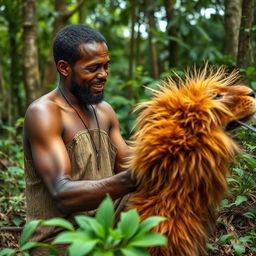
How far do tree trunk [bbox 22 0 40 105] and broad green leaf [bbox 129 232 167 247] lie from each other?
14.8 feet

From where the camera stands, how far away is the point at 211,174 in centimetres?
208

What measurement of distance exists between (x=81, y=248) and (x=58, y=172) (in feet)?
2.49

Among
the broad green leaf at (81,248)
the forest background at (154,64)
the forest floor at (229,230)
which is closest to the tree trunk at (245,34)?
the forest background at (154,64)

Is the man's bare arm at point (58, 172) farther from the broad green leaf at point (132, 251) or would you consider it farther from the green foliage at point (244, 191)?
the green foliage at point (244, 191)

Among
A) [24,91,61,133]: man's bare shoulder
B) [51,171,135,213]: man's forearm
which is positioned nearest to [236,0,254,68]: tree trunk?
[24,91,61,133]: man's bare shoulder

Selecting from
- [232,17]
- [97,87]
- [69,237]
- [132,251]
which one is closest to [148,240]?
[132,251]

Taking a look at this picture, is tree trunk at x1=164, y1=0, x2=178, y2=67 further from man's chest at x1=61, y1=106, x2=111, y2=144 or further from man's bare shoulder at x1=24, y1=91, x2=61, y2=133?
man's bare shoulder at x1=24, y1=91, x2=61, y2=133

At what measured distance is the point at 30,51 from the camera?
6.07 meters

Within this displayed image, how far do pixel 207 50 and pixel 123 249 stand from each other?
5131 millimetres

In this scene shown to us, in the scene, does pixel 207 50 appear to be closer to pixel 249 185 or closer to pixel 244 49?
pixel 244 49

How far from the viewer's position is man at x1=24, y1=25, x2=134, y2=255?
92.5 inches

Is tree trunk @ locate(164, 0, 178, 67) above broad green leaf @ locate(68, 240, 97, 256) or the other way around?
above

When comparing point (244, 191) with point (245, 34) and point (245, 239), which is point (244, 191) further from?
point (245, 34)

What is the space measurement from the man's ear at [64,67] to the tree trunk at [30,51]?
338 centimetres
